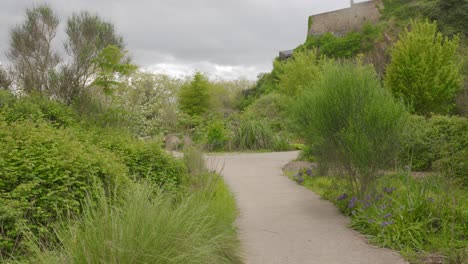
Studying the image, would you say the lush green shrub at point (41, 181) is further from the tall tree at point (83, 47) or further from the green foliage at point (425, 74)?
the green foliage at point (425, 74)

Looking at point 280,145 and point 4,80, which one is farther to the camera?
point 280,145

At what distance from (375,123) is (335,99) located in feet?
2.51

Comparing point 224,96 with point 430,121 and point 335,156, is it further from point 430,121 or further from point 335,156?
point 335,156

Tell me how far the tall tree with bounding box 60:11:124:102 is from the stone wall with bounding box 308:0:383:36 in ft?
85.0

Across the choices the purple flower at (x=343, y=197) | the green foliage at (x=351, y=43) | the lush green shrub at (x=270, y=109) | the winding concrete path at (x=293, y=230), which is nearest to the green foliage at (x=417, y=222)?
the winding concrete path at (x=293, y=230)

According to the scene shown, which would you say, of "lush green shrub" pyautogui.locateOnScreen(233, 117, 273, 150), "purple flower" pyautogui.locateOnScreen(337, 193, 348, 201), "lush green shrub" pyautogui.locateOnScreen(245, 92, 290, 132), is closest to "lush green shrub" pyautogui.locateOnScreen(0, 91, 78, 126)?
"purple flower" pyautogui.locateOnScreen(337, 193, 348, 201)

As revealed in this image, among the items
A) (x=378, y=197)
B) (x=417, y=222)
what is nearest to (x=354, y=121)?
(x=378, y=197)

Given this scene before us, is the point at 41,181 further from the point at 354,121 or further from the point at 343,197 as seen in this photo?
the point at 343,197

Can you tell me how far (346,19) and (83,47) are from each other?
28.4 m

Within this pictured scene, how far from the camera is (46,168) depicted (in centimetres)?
482

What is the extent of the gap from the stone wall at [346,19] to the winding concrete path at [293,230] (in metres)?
29.5

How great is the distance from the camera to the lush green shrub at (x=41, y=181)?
4.16m

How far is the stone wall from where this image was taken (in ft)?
117

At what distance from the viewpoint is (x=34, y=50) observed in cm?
1478
